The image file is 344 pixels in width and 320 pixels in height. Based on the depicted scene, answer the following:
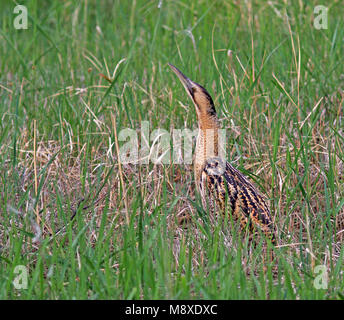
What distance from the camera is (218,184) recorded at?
3.62 meters

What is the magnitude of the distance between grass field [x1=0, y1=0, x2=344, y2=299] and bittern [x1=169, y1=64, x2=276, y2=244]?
3.4 inches

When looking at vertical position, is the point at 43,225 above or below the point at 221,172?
below

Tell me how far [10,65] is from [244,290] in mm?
3189

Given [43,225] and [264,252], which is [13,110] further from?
[264,252]

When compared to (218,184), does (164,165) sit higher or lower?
higher

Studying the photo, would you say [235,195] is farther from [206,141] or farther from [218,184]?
[206,141]

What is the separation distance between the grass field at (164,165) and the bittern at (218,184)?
9 centimetres

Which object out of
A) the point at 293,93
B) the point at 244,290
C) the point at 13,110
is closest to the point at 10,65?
the point at 13,110

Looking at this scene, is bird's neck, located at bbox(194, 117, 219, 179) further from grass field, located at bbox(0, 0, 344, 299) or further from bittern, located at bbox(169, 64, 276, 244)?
grass field, located at bbox(0, 0, 344, 299)

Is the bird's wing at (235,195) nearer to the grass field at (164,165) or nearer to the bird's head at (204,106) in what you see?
the grass field at (164,165)

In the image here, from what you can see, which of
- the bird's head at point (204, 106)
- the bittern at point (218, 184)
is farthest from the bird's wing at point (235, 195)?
the bird's head at point (204, 106)

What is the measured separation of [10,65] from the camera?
17.4ft

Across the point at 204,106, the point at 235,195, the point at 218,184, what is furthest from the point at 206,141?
the point at 235,195

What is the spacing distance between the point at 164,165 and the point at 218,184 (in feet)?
1.24
